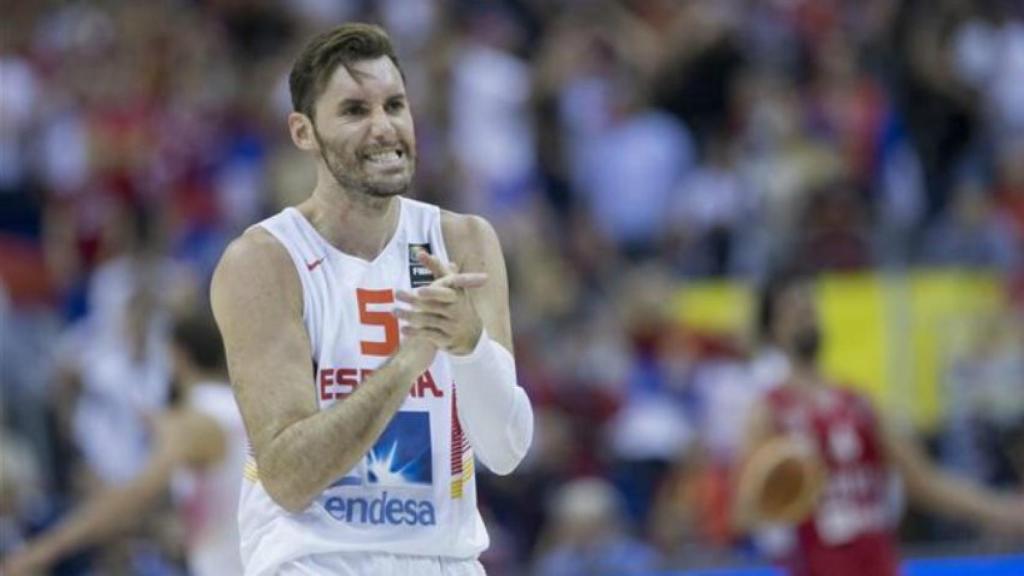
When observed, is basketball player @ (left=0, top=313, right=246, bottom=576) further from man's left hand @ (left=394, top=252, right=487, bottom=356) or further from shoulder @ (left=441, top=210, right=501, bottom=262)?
man's left hand @ (left=394, top=252, right=487, bottom=356)

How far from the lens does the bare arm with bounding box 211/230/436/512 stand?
519 centimetres

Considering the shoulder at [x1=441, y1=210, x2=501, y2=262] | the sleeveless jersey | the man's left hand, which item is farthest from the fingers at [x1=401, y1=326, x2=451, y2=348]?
the sleeveless jersey

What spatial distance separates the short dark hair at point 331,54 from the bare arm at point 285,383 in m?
0.38

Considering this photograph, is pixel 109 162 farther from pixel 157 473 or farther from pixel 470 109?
pixel 157 473

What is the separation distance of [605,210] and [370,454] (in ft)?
31.4

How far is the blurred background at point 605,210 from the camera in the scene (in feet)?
41.4

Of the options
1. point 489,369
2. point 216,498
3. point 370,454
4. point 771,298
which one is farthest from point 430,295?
point 771,298

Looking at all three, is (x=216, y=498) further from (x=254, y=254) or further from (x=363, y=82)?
(x=363, y=82)

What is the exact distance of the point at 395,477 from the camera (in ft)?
18.1

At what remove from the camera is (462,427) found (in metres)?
5.64

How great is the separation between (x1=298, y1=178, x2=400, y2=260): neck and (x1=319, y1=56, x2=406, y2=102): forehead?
0.28 m

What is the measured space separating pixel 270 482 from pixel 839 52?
9.99 metres

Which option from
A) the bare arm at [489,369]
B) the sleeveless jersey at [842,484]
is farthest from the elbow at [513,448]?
the sleeveless jersey at [842,484]

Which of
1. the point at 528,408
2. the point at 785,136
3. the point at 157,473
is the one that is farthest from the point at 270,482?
the point at 785,136
